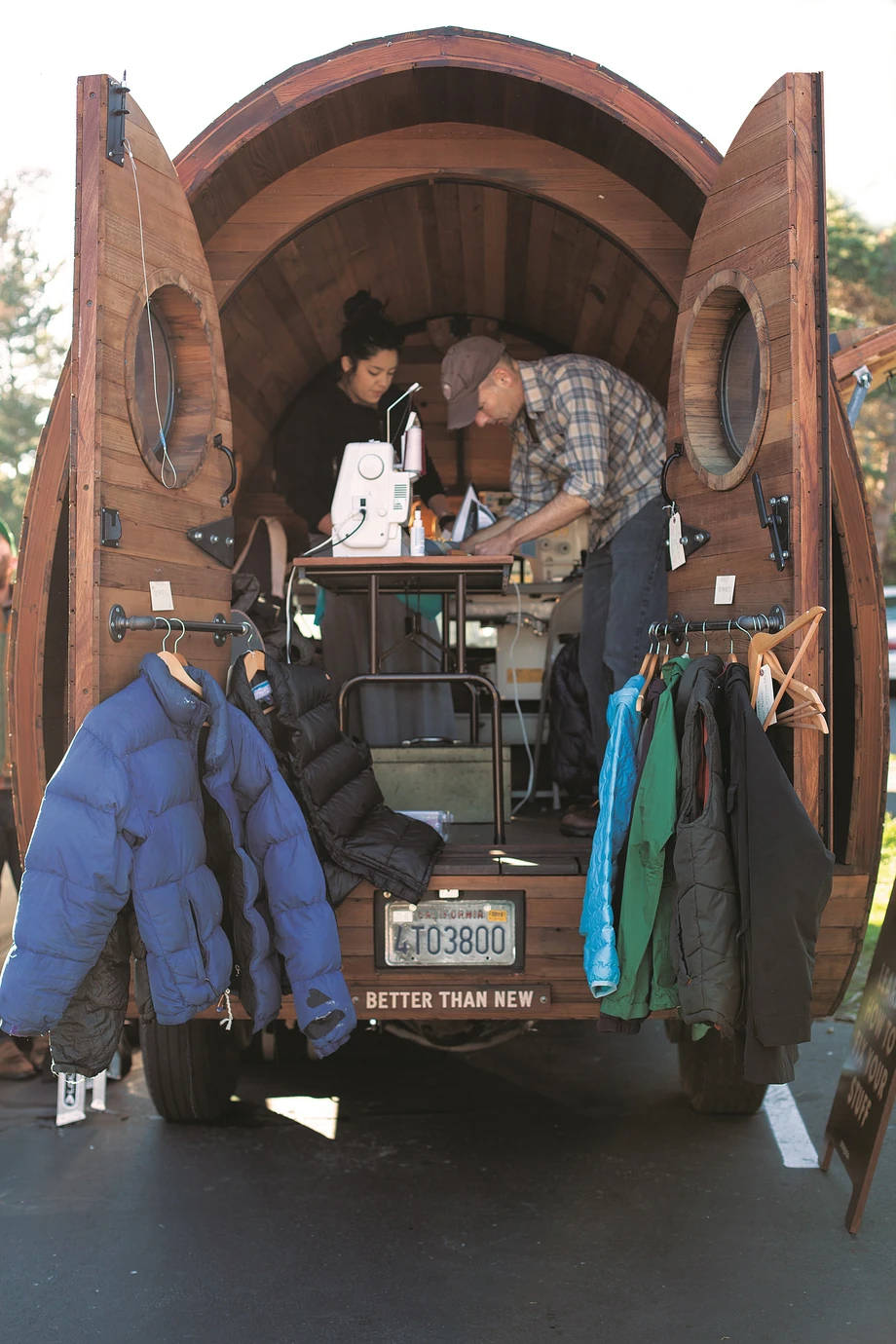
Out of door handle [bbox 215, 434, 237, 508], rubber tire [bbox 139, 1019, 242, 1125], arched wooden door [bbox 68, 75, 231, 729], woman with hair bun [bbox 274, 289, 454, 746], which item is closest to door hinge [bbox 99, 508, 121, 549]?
arched wooden door [bbox 68, 75, 231, 729]

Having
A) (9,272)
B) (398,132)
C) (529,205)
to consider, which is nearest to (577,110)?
(398,132)

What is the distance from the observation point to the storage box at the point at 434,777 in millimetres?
4219

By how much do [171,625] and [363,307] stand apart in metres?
3.27

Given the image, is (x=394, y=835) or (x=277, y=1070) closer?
(x=394, y=835)

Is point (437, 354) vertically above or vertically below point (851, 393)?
above

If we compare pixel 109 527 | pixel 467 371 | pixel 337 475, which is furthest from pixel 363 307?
pixel 109 527

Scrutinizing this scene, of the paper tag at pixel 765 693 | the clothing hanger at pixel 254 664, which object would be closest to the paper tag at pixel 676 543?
the paper tag at pixel 765 693

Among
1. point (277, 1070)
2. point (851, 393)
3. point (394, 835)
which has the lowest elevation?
point (277, 1070)

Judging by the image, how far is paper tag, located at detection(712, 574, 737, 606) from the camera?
10.3ft

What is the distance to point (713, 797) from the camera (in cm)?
268

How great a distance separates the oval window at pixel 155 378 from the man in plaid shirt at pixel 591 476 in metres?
1.14

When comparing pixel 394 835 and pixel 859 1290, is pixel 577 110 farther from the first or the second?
pixel 859 1290

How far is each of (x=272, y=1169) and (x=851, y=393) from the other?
3.72 meters

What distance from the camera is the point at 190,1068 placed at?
371cm
